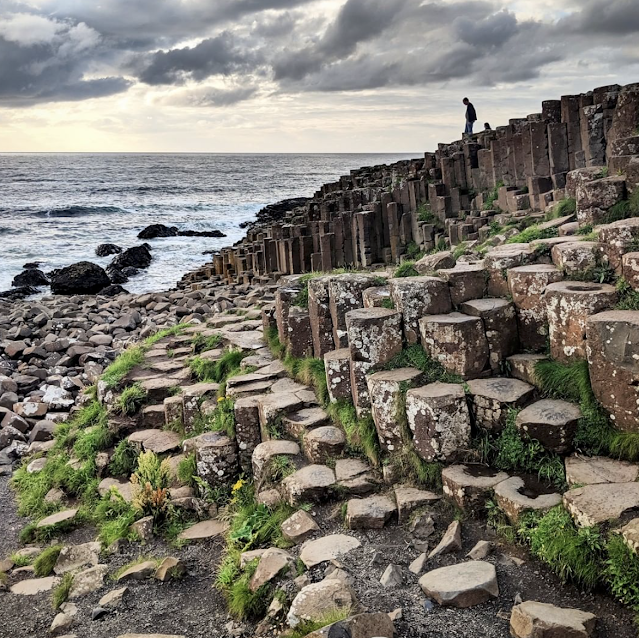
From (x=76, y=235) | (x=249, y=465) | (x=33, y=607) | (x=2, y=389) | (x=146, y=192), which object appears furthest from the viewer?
(x=146, y=192)

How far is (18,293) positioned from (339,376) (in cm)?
2283

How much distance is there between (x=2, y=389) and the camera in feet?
44.0

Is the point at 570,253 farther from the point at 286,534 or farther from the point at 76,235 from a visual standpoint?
the point at 76,235

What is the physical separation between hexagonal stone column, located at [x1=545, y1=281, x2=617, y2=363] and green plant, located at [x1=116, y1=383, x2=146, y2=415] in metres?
6.11

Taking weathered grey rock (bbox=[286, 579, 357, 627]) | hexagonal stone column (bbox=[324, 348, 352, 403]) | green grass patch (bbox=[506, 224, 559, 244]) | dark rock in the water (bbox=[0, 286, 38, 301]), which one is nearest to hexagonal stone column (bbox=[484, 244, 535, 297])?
green grass patch (bbox=[506, 224, 559, 244])

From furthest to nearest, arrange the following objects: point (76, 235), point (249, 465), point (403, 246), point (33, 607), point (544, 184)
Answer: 1. point (76, 235)
2. point (403, 246)
3. point (544, 184)
4. point (249, 465)
5. point (33, 607)

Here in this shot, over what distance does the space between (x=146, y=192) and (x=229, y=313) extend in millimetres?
70375

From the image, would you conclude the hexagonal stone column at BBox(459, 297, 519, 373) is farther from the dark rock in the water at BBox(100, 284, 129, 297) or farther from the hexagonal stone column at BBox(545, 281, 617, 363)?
the dark rock in the water at BBox(100, 284, 129, 297)

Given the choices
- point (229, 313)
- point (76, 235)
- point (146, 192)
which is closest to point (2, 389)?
point (229, 313)

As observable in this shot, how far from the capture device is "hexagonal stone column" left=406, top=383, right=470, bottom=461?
20.6ft

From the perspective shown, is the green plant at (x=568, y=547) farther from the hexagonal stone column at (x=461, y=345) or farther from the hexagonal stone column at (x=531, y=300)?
the hexagonal stone column at (x=531, y=300)

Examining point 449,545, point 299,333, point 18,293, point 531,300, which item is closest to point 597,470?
point 449,545

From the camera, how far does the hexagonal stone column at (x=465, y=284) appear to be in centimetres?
726

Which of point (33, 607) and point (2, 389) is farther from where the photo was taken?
point (2, 389)
